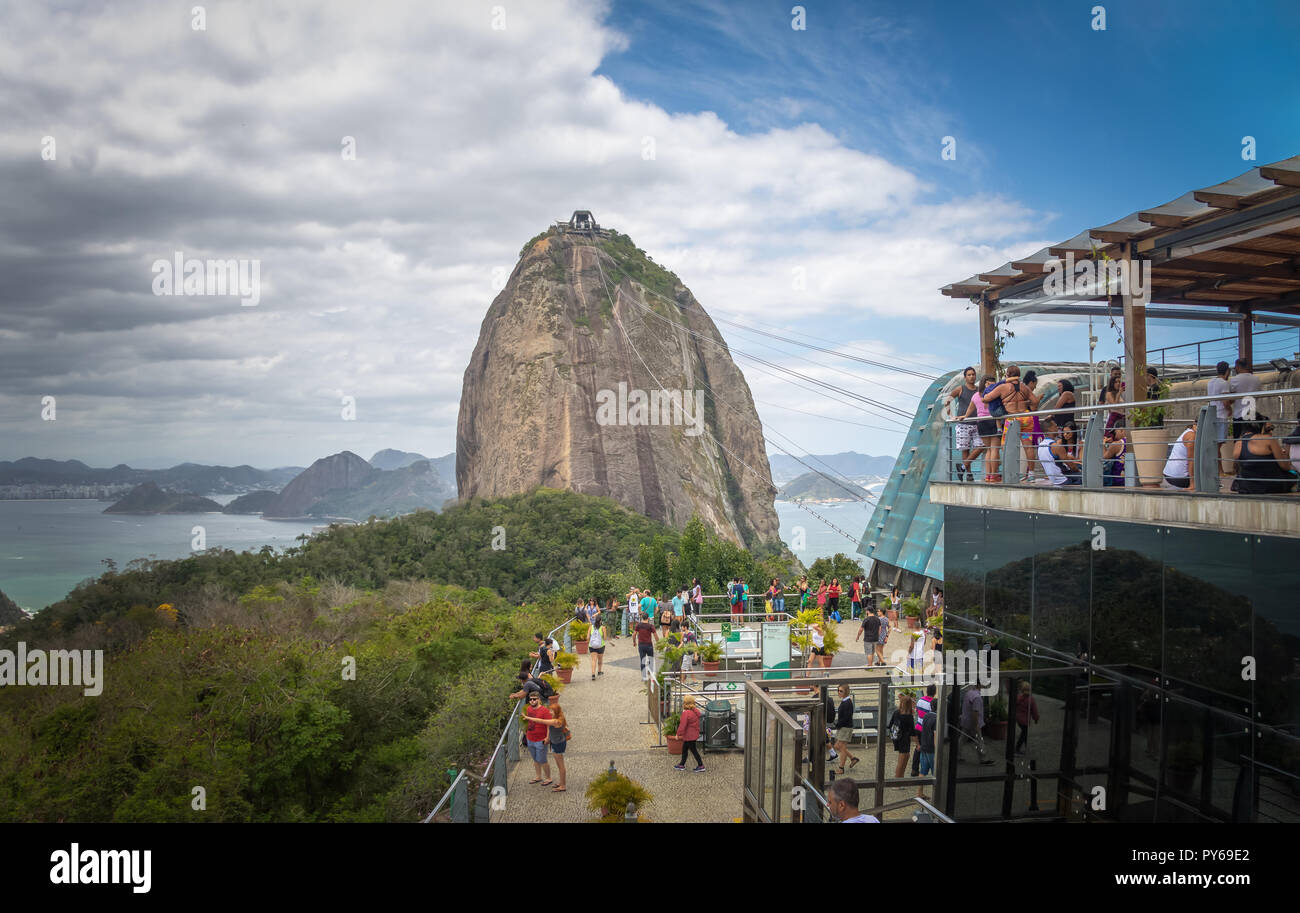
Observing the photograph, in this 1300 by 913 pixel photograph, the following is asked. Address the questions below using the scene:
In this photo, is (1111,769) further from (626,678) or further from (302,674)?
(302,674)

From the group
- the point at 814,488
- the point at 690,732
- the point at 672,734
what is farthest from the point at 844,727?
the point at 814,488

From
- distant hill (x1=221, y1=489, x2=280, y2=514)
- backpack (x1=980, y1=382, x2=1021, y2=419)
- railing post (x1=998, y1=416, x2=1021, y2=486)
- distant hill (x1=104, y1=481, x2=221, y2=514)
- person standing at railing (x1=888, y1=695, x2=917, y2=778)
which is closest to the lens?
railing post (x1=998, y1=416, x2=1021, y2=486)

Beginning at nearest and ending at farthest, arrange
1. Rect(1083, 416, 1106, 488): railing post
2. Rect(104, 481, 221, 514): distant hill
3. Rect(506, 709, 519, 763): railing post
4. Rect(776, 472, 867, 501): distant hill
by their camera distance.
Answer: Rect(1083, 416, 1106, 488): railing post, Rect(506, 709, 519, 763): railing post, Rect(104, 481, 221, 514): distant hill, Rect(776, 472, 867, 501): distant hill

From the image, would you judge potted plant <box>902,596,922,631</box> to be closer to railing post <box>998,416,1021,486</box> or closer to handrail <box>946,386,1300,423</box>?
handrail <box>946,386,1300,423</box>

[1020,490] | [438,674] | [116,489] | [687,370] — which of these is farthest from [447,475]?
[1020,490]

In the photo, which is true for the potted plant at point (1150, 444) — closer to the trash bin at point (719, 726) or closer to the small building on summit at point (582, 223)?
the trash bin at point (719, 726)

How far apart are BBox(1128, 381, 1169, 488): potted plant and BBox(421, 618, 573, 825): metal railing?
6.52 metres

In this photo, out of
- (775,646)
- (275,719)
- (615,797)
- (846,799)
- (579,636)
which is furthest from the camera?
(579,636)

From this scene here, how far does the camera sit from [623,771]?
432 inches

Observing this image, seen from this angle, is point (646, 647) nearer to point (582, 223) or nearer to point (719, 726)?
point (719, 726)

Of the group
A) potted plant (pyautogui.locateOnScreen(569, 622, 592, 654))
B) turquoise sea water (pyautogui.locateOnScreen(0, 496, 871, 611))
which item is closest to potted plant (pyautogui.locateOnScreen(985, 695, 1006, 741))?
potted plant (pyautogui.locateOnScreen(569, 622, 592, 654))

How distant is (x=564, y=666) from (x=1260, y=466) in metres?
13.2

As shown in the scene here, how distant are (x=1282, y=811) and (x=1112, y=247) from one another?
516 cm

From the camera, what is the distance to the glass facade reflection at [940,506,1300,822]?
5082mm
